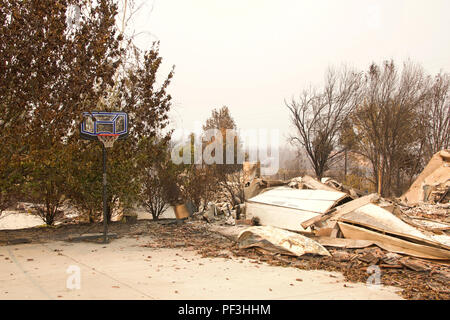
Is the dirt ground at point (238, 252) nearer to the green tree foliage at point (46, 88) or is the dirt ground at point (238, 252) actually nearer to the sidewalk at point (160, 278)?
the sidewalk at point (160, 278)

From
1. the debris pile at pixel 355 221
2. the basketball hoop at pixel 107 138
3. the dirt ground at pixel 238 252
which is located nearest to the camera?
the dirt ground at pixel 238 252

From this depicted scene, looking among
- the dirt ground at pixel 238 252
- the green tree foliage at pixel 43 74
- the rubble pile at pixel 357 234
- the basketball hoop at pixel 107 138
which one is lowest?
the dirt ground at pixel 238 252

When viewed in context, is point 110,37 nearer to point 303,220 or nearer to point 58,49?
point 58,49

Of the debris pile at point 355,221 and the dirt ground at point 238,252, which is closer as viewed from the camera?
the dirt ground at point 238,252

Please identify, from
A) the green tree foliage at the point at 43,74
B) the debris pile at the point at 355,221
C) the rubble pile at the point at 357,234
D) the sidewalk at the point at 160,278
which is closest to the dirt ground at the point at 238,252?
the rubble pile at the point at 357,234

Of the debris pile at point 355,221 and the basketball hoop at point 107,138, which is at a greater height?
the basketball hoop at point 107,138

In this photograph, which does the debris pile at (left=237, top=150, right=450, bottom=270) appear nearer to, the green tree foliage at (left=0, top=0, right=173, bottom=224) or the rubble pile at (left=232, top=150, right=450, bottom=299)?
the rubble pile at (left=232, top=150, right=450, bottom=299)

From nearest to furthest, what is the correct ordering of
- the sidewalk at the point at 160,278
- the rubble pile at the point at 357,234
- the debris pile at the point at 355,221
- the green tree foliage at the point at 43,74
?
the sidewalk at the point at 160,278 → the rubble pile at the point at 357,234 → the debris pile at the point at 355,221 → the green tree foliage at the point at 43,74

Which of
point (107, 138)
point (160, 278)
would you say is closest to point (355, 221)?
point (160, 278)

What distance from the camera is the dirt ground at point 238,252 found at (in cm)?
515

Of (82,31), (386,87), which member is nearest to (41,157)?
(82,31)

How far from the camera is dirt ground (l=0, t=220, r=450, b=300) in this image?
515 cm

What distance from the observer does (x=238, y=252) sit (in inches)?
285
